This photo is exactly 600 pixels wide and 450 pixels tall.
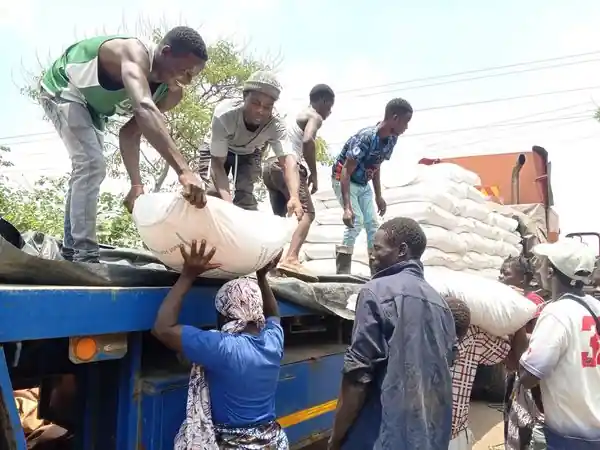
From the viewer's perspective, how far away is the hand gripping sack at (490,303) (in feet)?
9.35

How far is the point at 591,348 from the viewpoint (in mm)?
2426

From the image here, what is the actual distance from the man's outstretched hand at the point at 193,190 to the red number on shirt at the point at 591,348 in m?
1.60

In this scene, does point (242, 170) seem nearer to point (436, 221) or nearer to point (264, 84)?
point (264, 84)

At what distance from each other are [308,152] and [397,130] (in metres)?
0.89

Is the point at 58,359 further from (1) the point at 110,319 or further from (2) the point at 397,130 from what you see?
(2) the point at 397,130

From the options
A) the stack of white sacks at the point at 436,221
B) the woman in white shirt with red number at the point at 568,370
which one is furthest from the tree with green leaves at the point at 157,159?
the woman in white shirt with red number at the point at 568,370

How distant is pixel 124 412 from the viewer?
6.95ft

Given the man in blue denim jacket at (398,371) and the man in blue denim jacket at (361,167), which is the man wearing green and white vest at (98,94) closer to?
the man in blue denim jacket at (398,371)

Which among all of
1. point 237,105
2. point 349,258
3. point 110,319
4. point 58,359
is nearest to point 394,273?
point 110,319

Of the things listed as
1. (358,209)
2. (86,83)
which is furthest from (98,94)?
(358,209)

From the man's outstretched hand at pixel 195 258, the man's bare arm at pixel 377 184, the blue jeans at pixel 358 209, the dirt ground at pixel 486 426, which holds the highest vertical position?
the man's bare arm at pixel 377 184

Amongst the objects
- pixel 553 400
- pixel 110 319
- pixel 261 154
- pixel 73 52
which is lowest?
pixel 553 400

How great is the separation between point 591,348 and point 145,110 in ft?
6.45

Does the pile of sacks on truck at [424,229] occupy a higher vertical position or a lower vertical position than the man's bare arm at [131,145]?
lower
